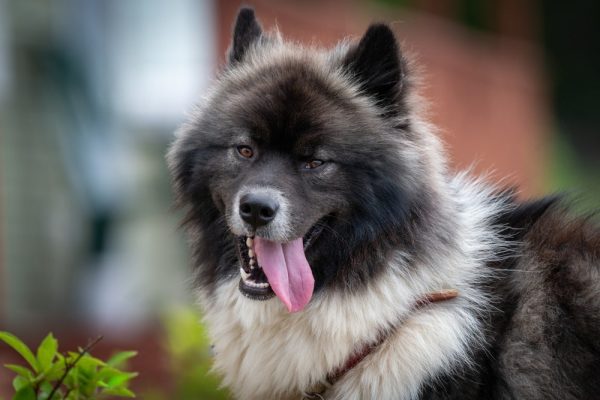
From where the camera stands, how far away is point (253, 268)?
4555 millimetres

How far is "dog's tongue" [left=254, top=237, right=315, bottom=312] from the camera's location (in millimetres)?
4402

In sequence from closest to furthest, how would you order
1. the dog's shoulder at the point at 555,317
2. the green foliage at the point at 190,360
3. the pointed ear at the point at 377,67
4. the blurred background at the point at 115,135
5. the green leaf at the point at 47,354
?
the green leaf at the point at 47,354 → the dog's shoulder at the point at 555,317 → the pointed ear at the point at 377,67 → the green foliage at the point at 190,360 → the blurred background at the point at 115,135

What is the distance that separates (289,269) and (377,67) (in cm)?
97

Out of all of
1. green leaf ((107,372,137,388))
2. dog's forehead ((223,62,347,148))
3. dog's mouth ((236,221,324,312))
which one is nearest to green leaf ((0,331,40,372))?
Result: green leaf ((107,372,137,388))

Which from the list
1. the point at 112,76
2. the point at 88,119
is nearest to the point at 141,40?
the point at 112,76

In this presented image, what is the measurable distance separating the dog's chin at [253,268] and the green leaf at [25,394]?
3.13 feet

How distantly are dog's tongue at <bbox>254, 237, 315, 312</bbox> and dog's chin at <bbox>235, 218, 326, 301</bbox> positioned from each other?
0.16 ft

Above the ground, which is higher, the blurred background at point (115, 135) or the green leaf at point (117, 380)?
the green leaf at point (117, 380)

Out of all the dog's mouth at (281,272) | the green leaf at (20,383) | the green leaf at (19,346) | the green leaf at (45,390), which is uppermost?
the dog's mouth at (281,272)

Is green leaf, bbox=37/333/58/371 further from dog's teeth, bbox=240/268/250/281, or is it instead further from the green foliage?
the green foliage

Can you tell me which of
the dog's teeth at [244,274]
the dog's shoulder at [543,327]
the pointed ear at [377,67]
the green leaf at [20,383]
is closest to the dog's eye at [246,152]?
the dog's teeth at [244,274]

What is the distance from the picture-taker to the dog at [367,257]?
14.3 ft

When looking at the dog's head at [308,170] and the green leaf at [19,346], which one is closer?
the green leaf at [19,346]

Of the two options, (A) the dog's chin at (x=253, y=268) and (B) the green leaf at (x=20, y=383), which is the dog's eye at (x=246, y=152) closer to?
(A) the dog's chin at (x=253, y=268)
